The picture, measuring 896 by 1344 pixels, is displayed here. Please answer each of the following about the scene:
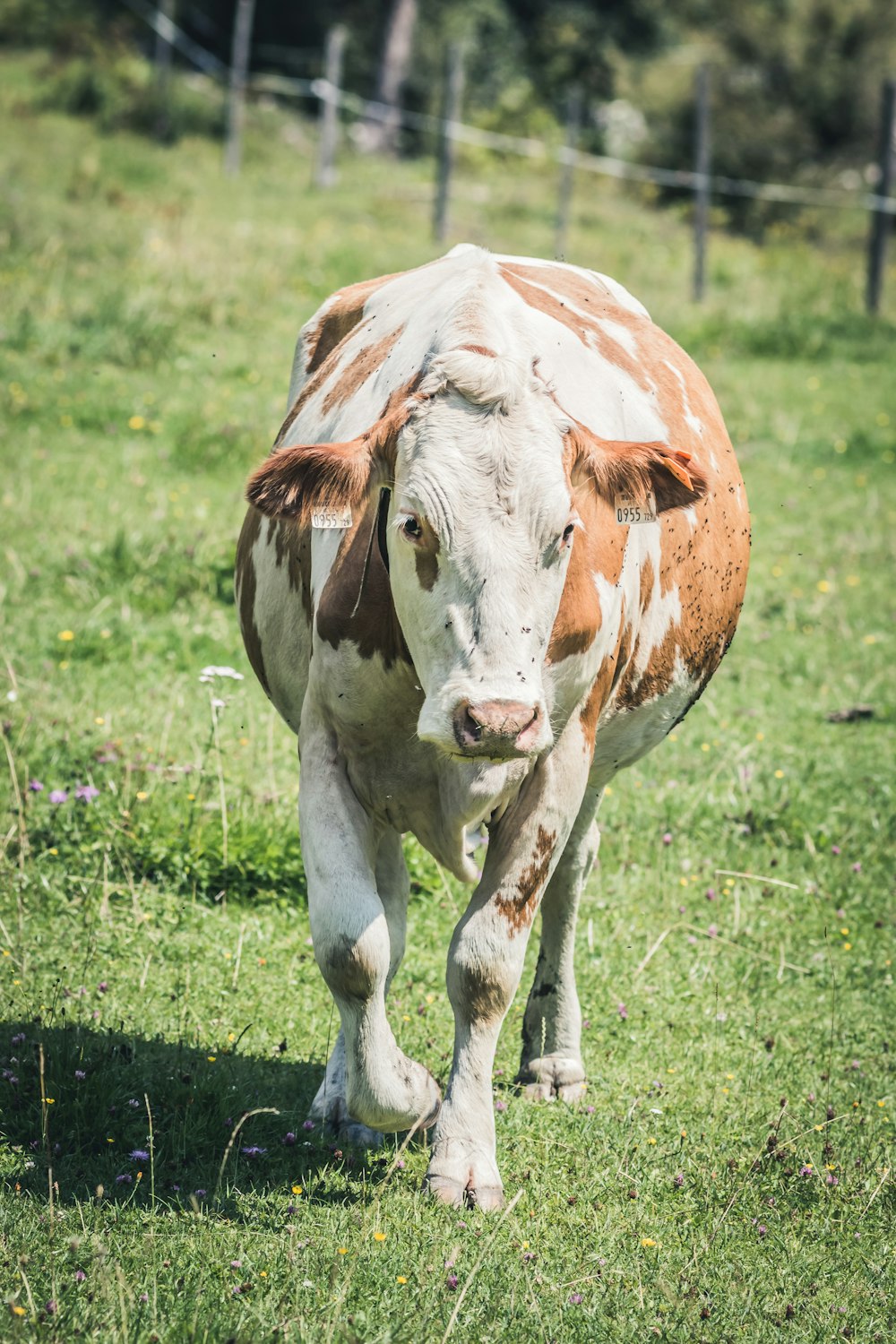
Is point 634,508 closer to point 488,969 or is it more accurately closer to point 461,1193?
point 488,969

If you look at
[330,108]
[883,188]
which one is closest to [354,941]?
[883,188]

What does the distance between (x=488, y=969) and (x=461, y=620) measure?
36.0 inches

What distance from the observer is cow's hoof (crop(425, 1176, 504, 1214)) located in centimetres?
351

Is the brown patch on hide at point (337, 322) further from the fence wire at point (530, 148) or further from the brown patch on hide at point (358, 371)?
the fence wire at point (530, 148)

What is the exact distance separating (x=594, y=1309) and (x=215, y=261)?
12.6m

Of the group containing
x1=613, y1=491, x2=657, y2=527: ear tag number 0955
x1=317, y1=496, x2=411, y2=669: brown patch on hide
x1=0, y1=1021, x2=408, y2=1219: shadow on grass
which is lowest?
x1=0, y1=1021, x2=408, y2=1219: shadow on grass

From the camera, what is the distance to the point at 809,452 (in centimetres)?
1179

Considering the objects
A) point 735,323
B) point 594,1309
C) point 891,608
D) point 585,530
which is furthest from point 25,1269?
point 735,323

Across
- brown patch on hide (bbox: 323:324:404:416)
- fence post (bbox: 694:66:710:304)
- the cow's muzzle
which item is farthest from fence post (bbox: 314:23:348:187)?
the cow's muzzle

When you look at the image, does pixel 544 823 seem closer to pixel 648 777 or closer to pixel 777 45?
pixel 648 777

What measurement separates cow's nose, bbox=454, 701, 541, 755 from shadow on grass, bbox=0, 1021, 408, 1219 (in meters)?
1.08

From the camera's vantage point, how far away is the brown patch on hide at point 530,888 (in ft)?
11.8

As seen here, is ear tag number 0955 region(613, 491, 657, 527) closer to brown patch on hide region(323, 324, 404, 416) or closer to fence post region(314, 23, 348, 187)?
brown patch on hide region(323, 324, 404, 416)

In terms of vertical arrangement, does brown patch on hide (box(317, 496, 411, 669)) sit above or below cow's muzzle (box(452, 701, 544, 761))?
above
